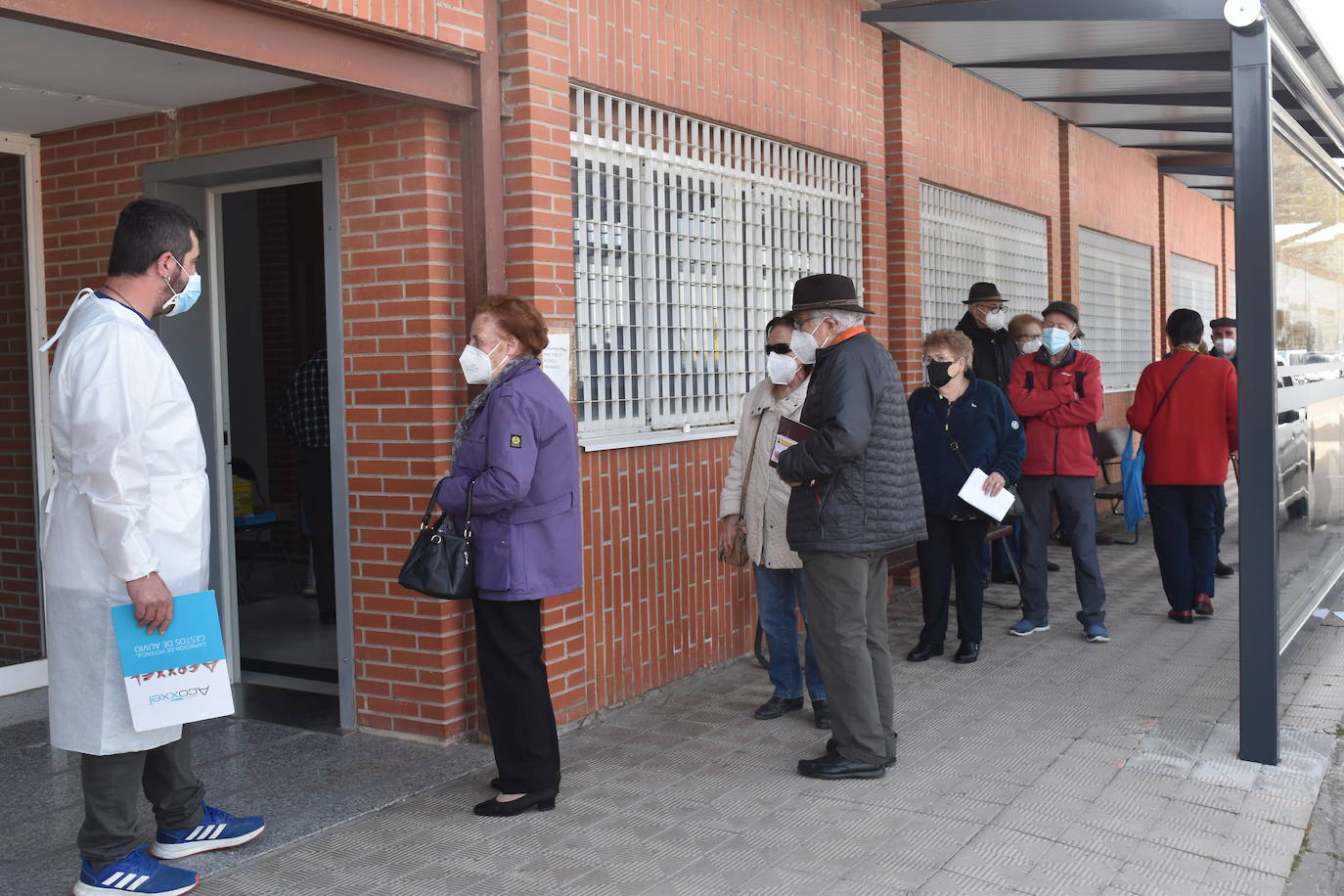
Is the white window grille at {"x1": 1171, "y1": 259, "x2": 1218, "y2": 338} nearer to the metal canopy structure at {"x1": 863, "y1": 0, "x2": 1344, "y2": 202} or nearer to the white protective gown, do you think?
the metal canopy structure at {"x1": 863, "y1": 0, "x2": 1344, "y2": 202}

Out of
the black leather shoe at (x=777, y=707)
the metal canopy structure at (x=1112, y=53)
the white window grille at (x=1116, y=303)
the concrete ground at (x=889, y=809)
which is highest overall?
the metal canopy structure at (x=1112, y=53)

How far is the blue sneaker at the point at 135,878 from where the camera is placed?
3688 millimetres

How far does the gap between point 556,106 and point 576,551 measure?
2065 millimetres

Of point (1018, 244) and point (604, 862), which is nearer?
point (604, 862)

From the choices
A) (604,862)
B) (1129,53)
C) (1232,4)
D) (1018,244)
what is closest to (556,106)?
(1232,4)

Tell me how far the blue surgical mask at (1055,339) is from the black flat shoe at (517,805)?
4199mm

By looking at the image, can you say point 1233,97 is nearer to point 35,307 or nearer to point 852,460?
point 852,460

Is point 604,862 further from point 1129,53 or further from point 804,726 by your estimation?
point 1129,53

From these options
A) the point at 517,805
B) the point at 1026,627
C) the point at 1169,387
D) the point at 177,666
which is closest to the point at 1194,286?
the point at 1169,387

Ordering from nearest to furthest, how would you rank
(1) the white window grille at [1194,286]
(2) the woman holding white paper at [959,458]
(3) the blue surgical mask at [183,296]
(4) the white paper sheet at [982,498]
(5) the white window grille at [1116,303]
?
(3) the blue surgical mask at [183,296], (4) the white paper sheet at [982,498], (2) the woman holding white paper at [959,458], (5) the white window grille at [1116,303], (1) the white window grille at [1194,286]

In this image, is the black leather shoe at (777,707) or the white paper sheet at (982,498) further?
the white paper sheet at (982,498)

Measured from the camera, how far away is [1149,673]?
6406 millimetres

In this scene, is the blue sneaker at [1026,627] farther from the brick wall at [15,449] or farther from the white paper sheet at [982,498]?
the brick wall at [15,449]

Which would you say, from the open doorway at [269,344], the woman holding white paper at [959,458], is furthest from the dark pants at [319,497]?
the woman holding white paper at [959,458]
